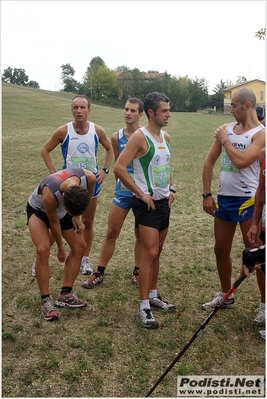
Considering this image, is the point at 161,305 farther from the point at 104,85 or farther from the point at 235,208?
the point at 104,85

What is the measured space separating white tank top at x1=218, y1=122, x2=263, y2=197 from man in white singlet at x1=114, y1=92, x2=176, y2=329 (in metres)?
0.63

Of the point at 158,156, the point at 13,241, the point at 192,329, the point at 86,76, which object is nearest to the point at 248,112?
the point at 158,156

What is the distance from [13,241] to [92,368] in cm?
376

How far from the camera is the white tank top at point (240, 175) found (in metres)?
4.46

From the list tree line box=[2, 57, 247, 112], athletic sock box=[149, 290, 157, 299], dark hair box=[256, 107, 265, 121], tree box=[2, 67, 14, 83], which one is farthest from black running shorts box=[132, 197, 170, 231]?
tree box=[2, 67, 14, 83]

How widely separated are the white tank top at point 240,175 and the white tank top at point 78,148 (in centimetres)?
184

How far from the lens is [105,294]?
17.4 ft

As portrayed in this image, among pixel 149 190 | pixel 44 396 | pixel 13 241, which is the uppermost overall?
pixel 149 190

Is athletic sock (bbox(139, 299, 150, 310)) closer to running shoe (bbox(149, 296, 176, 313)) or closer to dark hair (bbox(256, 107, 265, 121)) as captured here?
running shoe (bbox(149, 296, 176, 313))

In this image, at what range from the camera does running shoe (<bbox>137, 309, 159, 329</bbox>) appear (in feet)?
14.8

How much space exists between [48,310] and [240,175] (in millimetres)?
2350

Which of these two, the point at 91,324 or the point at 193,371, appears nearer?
the point at 193,371

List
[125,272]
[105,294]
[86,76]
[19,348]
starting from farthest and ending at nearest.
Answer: [86,76]
[125,272]
[105,294]
[19,348]

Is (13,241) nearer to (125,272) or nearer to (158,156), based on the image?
(125,272)
